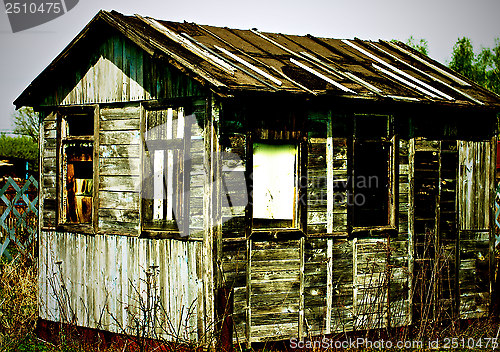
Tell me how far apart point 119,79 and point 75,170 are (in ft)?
5.71

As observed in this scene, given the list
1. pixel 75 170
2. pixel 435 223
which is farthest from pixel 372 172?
pixel 75 170

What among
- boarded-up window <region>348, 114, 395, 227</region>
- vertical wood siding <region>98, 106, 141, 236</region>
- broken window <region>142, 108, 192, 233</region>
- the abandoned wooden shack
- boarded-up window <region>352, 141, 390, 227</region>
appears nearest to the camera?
the abandoned wooden shack

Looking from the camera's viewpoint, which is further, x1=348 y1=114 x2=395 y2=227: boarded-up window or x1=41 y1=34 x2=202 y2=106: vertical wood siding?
x1=348 y1=114 x2=395 y2=227: boarded-up window

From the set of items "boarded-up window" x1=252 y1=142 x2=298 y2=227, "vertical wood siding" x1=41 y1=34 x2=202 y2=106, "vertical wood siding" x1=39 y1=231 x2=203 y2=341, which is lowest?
"vertical wood siding" x1=39 y1=231 x2=203 y2=341

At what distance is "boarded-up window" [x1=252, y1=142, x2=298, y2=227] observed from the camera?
7.76 meters

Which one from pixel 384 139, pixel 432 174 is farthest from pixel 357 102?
pixel 432 174

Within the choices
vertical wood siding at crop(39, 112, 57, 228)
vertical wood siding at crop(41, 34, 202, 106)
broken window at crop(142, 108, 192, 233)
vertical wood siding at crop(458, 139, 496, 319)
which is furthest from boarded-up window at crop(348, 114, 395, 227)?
vertical wood siding at crop(39, 112, 57, 228)

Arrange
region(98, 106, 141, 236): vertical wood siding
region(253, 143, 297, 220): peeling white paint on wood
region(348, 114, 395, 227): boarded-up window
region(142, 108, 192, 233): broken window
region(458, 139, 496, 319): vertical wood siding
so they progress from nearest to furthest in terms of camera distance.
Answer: region(142, 108, 192, 233): broken window → region(253, 143, 297, 220): peeling white paint on wood → region(98, 106, 141, 236): vertical wood siding → region(348, 114, 395, 227): boarded-up window → region(458, 139, 496, 319): vertical wood siding

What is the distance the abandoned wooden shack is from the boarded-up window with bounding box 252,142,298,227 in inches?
0.8

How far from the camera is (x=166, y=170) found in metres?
7.86

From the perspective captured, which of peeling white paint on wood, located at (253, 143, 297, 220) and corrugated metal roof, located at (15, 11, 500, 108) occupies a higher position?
corrugated metal roof, located at (15, 11, 500, 108)

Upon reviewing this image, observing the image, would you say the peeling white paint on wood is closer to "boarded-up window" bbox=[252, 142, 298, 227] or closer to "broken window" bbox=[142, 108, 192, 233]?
"boarded-up window" bbox=[252, 142, 298, 227]

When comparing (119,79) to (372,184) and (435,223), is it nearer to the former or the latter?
(372,184)

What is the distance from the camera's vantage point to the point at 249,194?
7625 mm
